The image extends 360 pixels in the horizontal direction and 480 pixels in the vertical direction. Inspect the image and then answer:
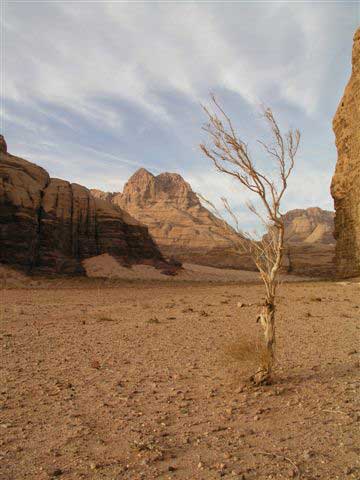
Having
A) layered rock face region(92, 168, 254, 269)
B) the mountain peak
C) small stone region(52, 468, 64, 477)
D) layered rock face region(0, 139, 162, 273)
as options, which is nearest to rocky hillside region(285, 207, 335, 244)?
layered rock face region(92, 168, 254, 269)

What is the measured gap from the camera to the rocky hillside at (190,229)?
55938 millimetres

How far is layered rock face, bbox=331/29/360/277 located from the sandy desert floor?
18290 millimetres

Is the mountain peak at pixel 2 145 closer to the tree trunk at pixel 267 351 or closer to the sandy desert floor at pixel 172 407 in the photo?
the sandy desert floor at pixel 172 407

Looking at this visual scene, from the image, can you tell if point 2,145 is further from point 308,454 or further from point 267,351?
point 308,454

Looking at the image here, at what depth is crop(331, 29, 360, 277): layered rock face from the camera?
25125 mm

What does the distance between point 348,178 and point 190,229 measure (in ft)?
198

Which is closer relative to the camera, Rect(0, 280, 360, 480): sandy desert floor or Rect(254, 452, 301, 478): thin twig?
Rect(254, 452, 301, 478): thin twig

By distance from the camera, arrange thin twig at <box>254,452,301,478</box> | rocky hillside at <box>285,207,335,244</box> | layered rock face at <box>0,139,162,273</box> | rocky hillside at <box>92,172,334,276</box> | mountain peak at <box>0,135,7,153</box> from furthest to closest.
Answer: rocky hillside at <box>285,207,335,244</box> → rocky hillside at <box>92,172,334,276</box> → mountain peak at <box>0,135,7,153</box> → layered rock face at <box>0,139,162,273</box> → thin twig at <box>254,452,301,478</box>

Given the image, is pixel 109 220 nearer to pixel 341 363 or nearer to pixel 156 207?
pixel 341 363

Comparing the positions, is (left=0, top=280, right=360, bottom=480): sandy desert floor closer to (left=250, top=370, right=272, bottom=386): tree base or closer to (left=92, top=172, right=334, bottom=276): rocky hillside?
(left=250, top=370, right=272, bottom=386): tree base

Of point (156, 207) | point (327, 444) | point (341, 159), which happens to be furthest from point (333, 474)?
point (156, 207)

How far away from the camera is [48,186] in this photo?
35.7m

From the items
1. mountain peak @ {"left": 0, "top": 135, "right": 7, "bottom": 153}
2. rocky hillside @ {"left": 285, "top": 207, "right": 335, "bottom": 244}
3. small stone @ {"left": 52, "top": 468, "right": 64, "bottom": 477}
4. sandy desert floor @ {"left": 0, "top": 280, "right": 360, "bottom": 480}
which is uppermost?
rocky hillside @ {"left": 285, "top": 207, "right": 335, "bottom": 244}

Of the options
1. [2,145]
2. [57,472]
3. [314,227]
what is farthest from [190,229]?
[57,472]
